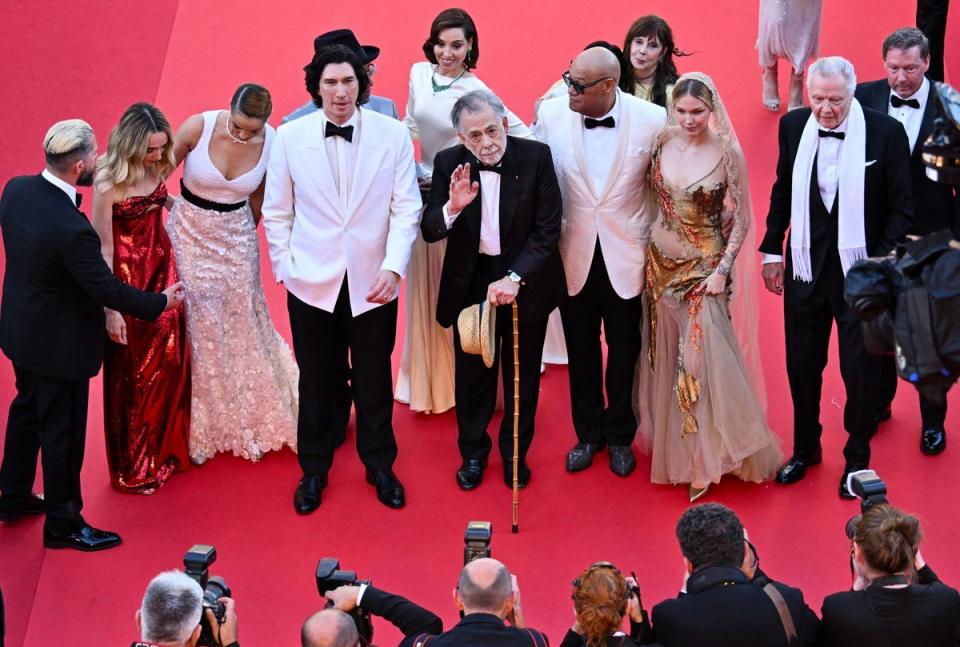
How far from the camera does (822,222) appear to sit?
4.95 metres

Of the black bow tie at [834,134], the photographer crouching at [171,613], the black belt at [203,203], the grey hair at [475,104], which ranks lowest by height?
the photographer crouching at [171,613]

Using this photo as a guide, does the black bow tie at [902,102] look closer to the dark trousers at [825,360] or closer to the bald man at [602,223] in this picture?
the dark trousers at [825,360]

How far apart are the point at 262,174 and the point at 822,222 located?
6.96ft

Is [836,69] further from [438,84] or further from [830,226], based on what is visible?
[438,84]

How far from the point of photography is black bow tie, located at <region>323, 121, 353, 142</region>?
4.87 meters

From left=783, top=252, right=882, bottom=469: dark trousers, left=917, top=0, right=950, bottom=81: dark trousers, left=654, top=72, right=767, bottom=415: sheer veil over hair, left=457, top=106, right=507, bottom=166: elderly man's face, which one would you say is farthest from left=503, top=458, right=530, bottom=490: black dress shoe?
left=917, top=0, right=950, bottom=81: dark trousers

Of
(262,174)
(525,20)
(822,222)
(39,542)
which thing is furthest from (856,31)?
(39,542)

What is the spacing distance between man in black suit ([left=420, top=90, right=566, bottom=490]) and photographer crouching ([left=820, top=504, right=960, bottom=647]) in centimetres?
182

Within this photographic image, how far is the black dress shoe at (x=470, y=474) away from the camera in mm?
5309

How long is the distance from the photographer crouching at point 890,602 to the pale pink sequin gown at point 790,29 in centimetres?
444

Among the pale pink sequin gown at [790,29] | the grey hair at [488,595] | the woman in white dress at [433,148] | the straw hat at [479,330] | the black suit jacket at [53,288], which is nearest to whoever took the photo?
the grey hair at [488,595]

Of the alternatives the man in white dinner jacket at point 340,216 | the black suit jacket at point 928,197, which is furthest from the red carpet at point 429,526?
the black suit jacket at point 928,197

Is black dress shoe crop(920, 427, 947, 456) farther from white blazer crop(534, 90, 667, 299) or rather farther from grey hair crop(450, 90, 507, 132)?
grey hair crop(450, 90, 507, 132)

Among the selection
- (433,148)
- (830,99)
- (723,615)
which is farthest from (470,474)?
(723,615)
